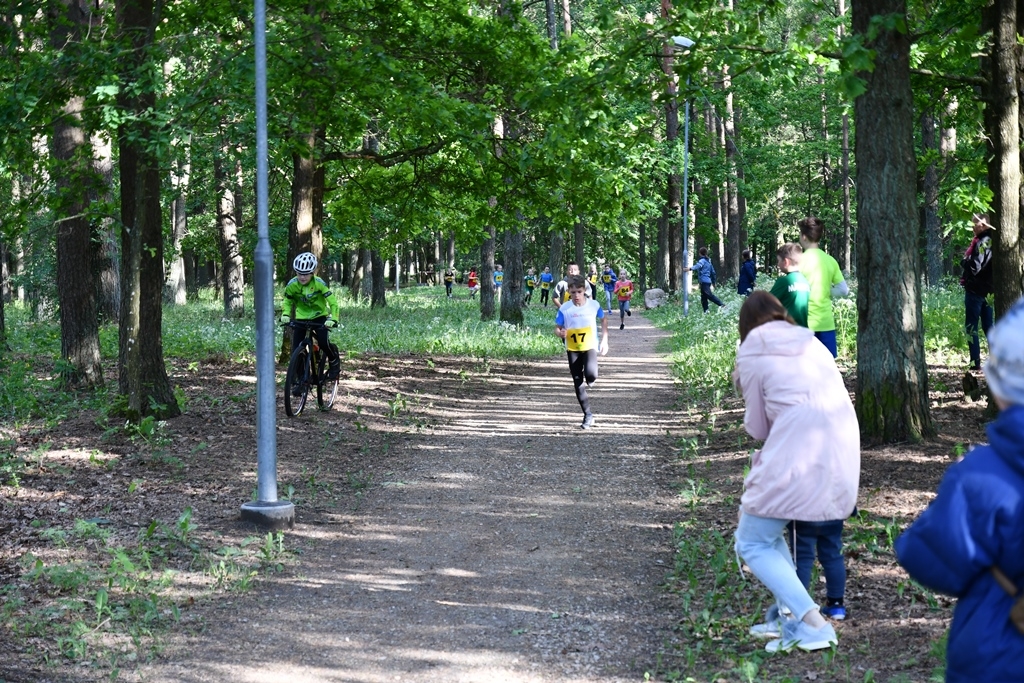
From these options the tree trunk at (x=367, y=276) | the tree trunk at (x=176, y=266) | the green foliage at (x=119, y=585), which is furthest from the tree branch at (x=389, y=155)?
the tree trunk at (x=367, y=276)

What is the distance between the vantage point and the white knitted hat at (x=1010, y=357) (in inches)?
94.4

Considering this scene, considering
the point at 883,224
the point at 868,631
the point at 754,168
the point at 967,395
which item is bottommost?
the point at 868,631

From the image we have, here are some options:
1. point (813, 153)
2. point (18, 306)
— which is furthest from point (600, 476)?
point (813, 153)

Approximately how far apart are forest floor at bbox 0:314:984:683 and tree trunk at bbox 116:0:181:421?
46 centimetres

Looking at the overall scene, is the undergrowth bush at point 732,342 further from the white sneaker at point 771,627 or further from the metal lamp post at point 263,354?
the white sneaker at point 771,627

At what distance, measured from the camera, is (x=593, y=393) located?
16516mm

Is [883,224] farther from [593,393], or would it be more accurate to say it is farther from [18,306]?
[18,306]

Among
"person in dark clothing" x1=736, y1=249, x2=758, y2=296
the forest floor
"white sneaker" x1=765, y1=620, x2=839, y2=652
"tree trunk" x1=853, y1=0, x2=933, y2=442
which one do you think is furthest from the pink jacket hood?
"person in dark clothing" x1=736, y1=249, x2=758, y2=296

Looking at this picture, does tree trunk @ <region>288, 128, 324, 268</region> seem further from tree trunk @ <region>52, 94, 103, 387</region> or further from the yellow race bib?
the yellow race bib

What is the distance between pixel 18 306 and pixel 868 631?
36.9 metres

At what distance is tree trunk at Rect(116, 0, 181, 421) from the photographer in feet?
34.7

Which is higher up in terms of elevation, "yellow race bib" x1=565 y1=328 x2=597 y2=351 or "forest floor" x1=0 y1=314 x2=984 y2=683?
"yellow race bib" x1=565 y1=328 x2=597 y2=351

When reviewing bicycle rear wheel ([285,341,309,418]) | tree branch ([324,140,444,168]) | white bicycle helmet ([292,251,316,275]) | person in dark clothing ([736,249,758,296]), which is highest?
tree branch ([324,140,444,168])

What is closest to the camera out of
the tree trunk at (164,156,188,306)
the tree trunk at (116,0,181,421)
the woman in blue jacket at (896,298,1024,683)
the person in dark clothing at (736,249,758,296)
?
the woman in blue jacket at (896,298,1024,683)
